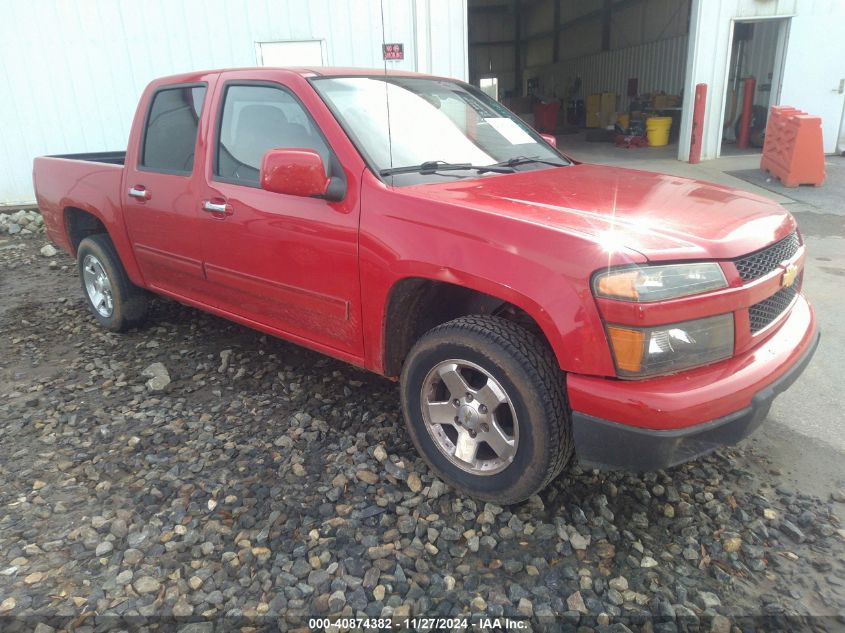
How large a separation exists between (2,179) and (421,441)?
9.35 m

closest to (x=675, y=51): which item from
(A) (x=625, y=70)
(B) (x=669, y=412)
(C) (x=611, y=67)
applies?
(A) (x=625, y=70)

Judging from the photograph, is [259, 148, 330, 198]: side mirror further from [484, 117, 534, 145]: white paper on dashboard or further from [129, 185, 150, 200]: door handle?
[129, 185, 150, 200]: door handle

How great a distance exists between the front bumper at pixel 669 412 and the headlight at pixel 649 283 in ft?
0.96

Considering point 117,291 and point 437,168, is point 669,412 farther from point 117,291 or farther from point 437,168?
point 117,291

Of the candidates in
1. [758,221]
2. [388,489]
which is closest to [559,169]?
[758,221]

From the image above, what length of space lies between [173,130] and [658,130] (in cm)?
1326

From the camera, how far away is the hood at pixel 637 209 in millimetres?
2170

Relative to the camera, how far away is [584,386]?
2.12m

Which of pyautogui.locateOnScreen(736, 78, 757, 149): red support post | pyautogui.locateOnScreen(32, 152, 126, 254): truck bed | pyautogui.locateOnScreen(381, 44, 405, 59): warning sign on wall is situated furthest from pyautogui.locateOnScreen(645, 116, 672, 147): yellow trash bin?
pyautogui.locateOnScreen(32, 152, 126, 254): truck bed

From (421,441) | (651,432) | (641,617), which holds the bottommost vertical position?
(641,617)

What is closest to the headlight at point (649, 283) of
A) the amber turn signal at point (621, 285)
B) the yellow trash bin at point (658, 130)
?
the amber turn signal at point (621, 285)

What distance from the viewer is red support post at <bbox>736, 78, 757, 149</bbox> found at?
13203 millimetres

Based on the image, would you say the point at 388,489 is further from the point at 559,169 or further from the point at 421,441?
the point at 559,169

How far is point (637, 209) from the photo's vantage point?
2.49m
